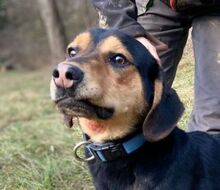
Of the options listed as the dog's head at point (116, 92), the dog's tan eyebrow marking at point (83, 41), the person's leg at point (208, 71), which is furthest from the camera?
the person's leg at point (208, 71)

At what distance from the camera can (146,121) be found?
3479mm

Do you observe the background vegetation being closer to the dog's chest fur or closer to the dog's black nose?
the dog's chest fur

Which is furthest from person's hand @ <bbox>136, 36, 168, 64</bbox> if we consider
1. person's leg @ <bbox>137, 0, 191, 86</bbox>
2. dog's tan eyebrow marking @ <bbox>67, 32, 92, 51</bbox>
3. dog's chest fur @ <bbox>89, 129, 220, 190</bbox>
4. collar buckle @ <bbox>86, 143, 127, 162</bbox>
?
collar buckle @ <bbox>86, 143, 127, 162</bbox>

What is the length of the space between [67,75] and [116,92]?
0.37 m

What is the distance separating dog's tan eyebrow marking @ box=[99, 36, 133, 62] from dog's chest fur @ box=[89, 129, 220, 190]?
1.82 feet

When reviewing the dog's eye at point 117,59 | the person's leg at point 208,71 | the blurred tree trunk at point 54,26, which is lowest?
the blurred tree trunk at point 54,26

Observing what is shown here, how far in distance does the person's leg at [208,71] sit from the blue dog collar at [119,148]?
104 centimetres

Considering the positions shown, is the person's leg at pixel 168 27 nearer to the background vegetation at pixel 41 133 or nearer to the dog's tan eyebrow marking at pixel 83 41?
the background vegetation at pixel 41 133

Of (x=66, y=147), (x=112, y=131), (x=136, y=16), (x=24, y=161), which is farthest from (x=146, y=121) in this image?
(x=66, y=147)

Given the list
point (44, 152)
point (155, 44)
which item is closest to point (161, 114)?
point (155, 44)

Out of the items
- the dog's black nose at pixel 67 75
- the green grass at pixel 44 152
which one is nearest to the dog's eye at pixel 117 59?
the dog's black nose at pixel 67 75

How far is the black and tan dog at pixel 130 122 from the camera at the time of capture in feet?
11.2

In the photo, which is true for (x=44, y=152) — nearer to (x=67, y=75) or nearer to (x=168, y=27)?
(x=168, y=27)

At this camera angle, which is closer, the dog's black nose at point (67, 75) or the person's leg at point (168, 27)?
the dog's black nose at point (67, 75)
